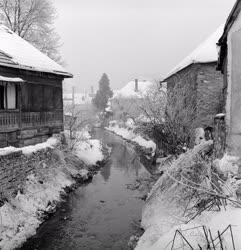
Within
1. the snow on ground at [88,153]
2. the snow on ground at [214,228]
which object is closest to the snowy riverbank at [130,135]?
the snow on ground at [88,153]

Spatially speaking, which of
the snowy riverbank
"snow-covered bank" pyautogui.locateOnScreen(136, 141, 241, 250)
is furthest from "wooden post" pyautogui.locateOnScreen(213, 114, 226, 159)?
the snowy riverbank

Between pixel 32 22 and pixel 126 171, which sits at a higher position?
pixel 32 22

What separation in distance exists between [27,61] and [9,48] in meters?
1.10

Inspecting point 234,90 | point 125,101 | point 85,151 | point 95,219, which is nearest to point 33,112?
point 95,219

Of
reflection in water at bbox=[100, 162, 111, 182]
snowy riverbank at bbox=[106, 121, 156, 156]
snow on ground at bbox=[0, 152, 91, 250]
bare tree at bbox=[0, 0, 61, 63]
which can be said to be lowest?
Answer: reflection in water at bbox=[100, 162, 111, 182]

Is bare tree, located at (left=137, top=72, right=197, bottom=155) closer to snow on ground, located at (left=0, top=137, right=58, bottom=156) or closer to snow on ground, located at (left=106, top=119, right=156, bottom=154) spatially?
snow on ground, located at (left=0, top=137, right=58, bottom=156)

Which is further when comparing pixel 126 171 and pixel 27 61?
pixel 126 171

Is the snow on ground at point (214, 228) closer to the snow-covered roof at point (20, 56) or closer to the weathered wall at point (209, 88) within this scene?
the snow-covered roof at point (20, 56)

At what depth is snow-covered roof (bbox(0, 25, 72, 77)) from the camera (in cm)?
1303

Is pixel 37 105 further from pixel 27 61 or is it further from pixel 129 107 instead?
pixel 129 107

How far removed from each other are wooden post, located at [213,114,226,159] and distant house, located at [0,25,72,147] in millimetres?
8628

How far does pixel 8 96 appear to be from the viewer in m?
13.8

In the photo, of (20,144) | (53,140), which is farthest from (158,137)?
(20,144)

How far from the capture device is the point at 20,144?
14.6 metres
